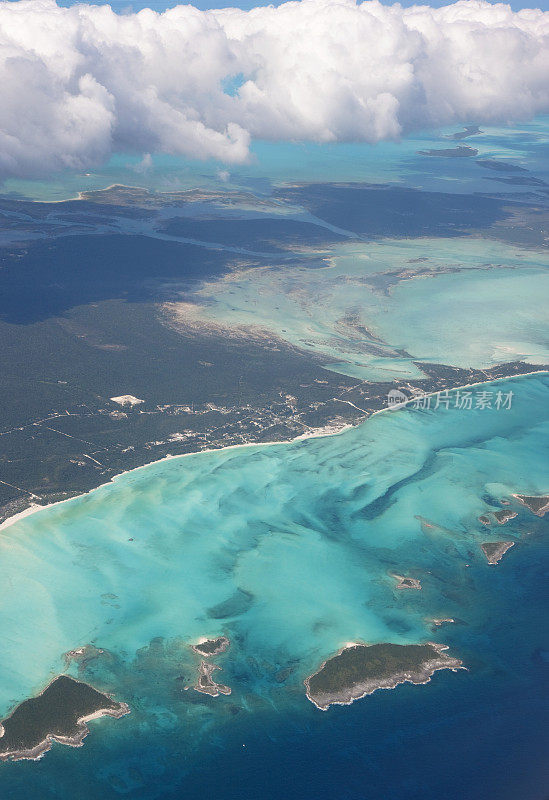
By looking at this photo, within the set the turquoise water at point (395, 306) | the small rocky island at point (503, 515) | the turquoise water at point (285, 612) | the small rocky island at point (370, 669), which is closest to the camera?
the turquoise water at point (285, 612)

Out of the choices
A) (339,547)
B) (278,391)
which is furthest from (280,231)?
(339,547)

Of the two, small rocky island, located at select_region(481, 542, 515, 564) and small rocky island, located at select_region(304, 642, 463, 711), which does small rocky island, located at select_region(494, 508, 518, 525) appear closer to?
small rocky island, located at select_region(481, 542, 515, 564)

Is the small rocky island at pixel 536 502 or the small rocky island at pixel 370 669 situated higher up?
the small rocky island at pixel 536 502

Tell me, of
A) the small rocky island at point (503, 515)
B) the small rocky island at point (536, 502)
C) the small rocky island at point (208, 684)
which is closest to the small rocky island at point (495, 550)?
the small rocky island at point (503, 515)

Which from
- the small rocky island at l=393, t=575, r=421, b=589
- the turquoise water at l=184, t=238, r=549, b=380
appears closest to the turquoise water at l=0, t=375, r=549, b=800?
the small rocky island at l=393, t=575, r=421, b=589

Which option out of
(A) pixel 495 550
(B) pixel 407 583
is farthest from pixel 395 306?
(B) pixel 407 583

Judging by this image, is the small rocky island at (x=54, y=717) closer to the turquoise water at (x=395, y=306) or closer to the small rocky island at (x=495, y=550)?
the small rocky island at (x=495, y=550)
